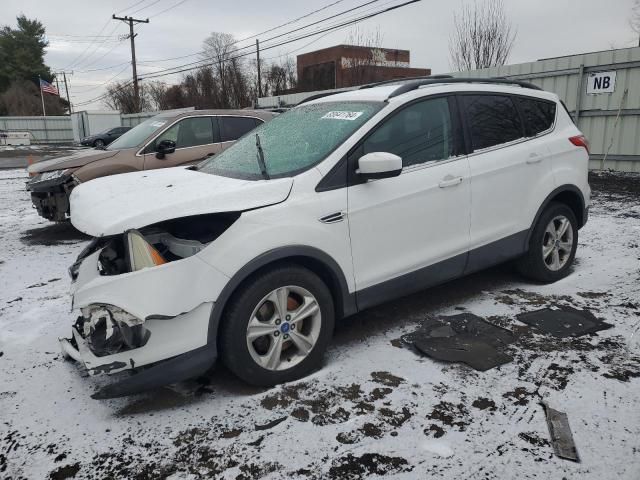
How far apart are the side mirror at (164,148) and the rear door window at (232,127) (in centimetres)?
85

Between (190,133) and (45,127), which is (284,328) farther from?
(45,127)

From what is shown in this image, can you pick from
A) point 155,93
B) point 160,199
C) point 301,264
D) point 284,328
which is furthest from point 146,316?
point 155,93

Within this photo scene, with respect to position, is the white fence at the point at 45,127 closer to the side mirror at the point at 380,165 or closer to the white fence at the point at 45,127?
the white fence at the point at 45,127

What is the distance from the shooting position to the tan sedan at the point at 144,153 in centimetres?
667

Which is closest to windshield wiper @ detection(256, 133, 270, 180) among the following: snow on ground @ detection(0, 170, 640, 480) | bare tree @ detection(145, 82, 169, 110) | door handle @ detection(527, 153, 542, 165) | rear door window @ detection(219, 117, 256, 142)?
snow on ground @ detection(0, 170, 640, 480)

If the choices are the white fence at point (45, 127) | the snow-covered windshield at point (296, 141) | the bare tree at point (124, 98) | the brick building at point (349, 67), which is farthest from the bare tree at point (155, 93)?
the snow-covered windshield at point (296, 141)

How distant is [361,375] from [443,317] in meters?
1.14

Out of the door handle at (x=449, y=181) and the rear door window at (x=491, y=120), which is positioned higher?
the rear door window at (x=491, y=120)

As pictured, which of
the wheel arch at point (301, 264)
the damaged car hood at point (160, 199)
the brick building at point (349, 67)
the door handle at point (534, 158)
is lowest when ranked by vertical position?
the wheel arch at point (301, 264)

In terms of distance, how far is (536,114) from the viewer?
442 cm

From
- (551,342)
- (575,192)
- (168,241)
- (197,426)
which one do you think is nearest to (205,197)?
Result: (168,241)

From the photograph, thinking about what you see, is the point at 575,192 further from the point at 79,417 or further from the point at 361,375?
the point at 79,417

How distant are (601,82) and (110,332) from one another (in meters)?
12.2

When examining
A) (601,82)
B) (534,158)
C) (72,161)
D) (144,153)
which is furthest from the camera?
(601,82)
